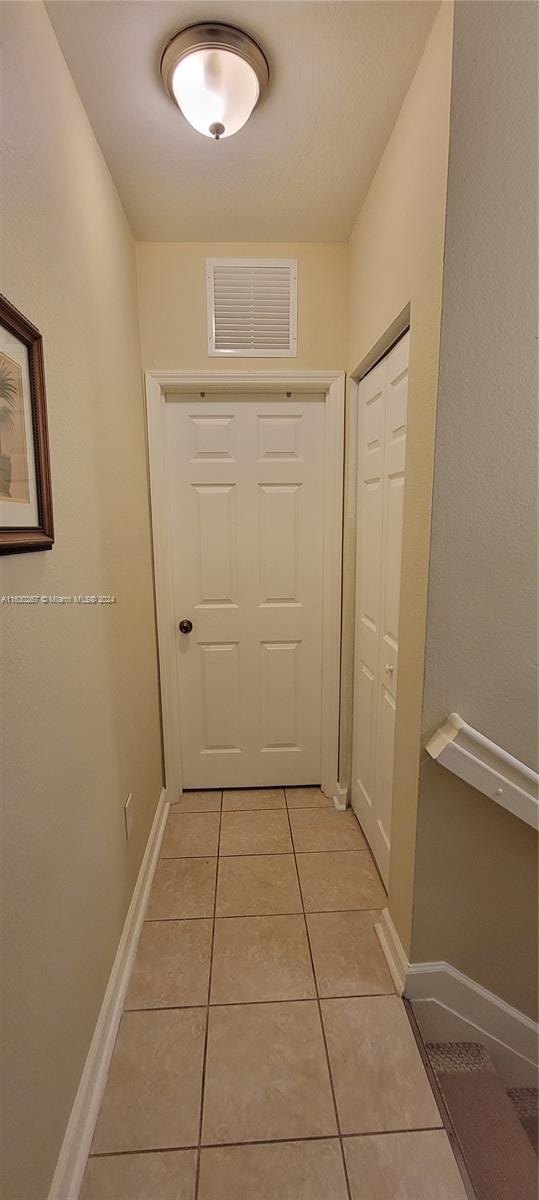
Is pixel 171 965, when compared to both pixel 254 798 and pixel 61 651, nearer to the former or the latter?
pixel 254 798

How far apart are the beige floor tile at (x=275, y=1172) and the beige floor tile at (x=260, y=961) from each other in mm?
313

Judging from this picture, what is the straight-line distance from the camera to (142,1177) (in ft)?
3.11

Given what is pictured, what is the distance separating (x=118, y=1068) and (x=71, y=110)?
2.40 metres

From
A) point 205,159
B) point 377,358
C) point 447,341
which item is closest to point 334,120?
point 205,159

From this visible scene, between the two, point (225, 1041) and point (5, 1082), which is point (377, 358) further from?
point (225, 1041)

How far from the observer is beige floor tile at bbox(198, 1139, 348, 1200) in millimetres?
931

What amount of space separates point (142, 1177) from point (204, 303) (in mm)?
2595

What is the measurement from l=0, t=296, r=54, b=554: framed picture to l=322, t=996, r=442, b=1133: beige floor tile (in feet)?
4.80

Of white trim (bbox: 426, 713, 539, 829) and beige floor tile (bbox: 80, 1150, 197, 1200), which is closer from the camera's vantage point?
beige floor tile (bbox: 80, 1150, 197, 1200)

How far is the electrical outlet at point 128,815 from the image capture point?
1465 mm

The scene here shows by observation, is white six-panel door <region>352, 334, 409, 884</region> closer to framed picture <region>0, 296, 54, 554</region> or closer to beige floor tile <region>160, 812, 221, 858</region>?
beige floor tile <region>160, 812, 221, 858</region>

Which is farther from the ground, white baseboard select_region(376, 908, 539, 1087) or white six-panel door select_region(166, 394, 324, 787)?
white six-panel door select_region(166, 394, 324, 787)

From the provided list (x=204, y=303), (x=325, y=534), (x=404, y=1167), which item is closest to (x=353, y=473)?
(x=325, y=534)

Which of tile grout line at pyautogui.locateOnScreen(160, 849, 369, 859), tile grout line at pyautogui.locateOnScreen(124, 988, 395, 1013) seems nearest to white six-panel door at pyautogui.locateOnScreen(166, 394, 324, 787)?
tile grout line at pyautogui.locateOnScreen(160, 849, 369, 859)
